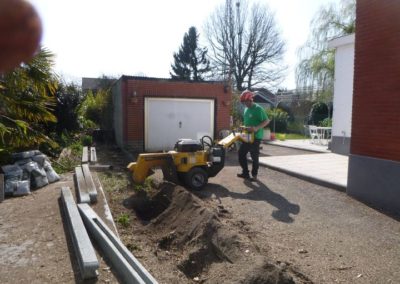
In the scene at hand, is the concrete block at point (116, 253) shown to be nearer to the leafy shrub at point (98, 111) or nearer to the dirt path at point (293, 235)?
the dirt path at point (293, 235)

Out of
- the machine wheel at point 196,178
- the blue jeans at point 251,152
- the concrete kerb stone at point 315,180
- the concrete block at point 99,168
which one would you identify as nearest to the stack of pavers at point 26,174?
the concrete block at point 99,168

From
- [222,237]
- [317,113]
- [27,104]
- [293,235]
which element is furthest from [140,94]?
[317,113]

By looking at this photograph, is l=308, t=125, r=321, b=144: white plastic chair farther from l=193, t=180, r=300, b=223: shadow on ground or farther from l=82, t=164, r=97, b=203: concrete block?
l=82, t=164, r=97, b=203: concrete block

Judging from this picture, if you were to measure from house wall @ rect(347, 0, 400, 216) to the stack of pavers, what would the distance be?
6255mm

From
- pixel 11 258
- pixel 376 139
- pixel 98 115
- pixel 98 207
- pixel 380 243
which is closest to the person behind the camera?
pixel 11 258

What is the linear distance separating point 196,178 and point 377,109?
3.65m

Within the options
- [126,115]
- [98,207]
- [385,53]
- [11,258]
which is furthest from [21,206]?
[126,115]

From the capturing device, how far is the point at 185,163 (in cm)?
757

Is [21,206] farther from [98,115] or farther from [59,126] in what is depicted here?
[98,115]

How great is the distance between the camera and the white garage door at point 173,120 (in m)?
14.6

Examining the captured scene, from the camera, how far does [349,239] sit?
16.1 ft

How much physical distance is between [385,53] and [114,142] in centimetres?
1372

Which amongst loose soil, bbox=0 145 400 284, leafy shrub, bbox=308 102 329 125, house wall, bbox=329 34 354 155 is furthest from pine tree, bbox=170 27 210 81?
loose soil, bbox=0 145 400 284

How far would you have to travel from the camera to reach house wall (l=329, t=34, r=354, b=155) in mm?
12852
